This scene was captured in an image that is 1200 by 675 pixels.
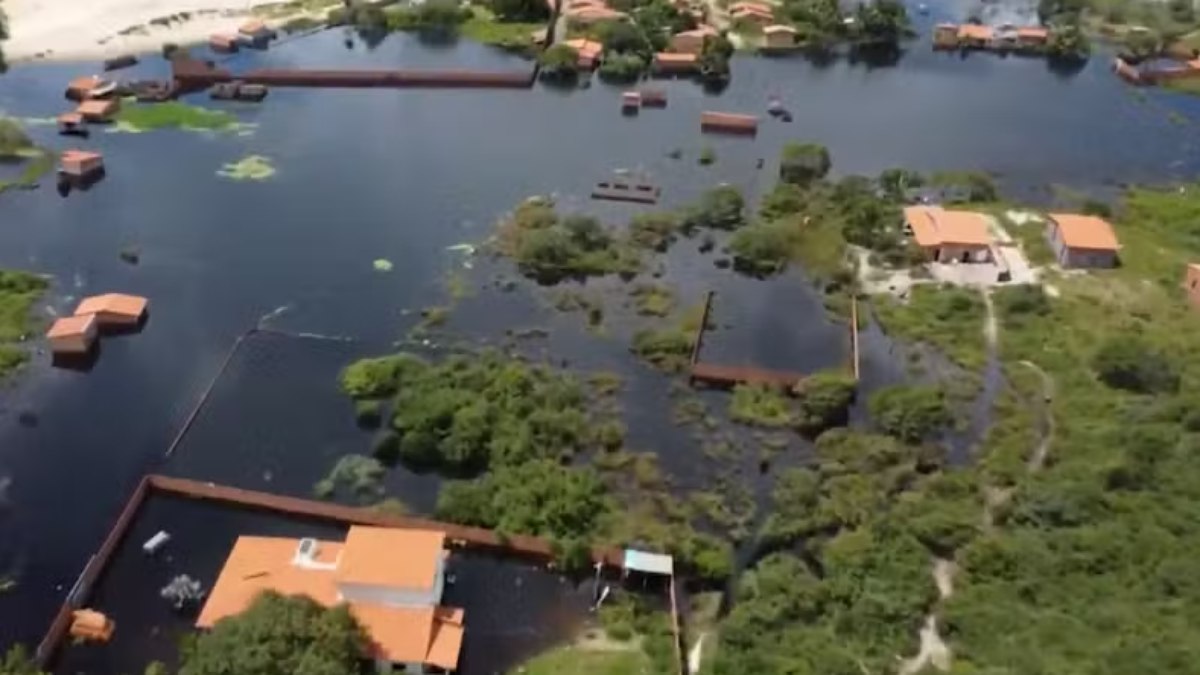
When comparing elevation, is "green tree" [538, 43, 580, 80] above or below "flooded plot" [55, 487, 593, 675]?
above

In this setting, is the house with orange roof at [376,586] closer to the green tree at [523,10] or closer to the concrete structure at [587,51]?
the concrete structure at [587,51]

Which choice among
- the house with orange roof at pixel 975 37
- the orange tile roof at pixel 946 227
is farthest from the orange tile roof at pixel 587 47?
the orange tile roof at pixel 946 227

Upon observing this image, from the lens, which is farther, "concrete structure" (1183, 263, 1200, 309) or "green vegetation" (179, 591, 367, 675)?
"concrete structure" (1183, 263, 1200, 309)

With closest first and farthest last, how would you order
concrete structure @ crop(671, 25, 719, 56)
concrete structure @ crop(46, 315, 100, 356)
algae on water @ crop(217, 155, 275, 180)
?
concrete structure @ crop(46, 315, 100, 356), algae on water @ crop(217, 155, 275, 180), concrete structure @ crop(671, 25, 719, 56)

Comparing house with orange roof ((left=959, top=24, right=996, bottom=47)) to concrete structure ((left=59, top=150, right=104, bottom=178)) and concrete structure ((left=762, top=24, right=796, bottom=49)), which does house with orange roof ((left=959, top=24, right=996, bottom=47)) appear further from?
concrete structure ((left=59, top=150, right=104, bottom=178))

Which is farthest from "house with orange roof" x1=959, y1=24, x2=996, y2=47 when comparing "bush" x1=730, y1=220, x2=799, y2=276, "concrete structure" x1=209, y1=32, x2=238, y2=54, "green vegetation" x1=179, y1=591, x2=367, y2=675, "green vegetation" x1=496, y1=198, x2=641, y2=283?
"green vegetation" x1=179, y1=591, x2=367, y2=675

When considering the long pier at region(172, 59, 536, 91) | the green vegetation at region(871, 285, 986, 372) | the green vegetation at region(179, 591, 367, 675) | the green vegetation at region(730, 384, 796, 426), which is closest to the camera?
the green vegetation at region(179, 591, 367, 675)

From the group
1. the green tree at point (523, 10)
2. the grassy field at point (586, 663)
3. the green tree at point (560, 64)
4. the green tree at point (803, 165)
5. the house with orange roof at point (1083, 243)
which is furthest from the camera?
the green tree at point (523, 10)
